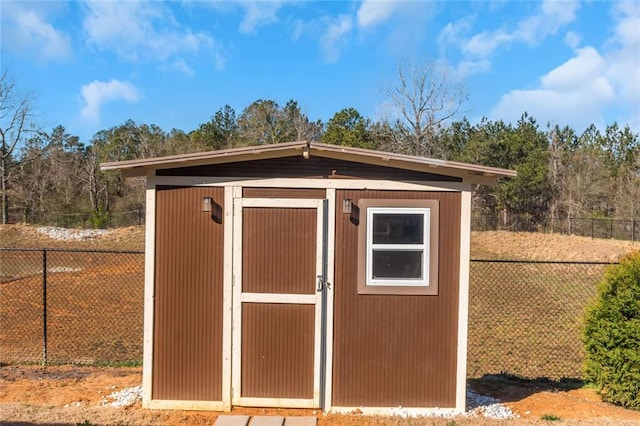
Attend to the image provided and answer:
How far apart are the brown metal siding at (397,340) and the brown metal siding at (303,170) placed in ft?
0.52

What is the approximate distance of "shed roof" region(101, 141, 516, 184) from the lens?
4.00 metres

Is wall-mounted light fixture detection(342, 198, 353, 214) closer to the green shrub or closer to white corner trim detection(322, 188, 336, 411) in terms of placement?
white corner trim detection(322, 188, 336, 411)

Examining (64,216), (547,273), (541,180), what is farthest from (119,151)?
(547,273)

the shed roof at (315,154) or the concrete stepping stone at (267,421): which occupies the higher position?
the shed roof at (315,154)

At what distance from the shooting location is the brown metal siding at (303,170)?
4184 millimetres

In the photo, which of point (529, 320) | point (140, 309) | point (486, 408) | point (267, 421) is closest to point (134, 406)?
point (267, 421)

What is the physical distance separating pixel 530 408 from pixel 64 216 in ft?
93.3

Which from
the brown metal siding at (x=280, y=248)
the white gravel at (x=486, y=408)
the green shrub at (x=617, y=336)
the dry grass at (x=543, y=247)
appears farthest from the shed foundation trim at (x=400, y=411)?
the dry grass at (x=543, y=247)

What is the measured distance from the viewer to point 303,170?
4.19m

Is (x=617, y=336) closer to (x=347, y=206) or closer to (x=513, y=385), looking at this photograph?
(x=513, y=385)

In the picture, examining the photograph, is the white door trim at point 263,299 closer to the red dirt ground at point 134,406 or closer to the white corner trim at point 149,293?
the red dirt ground at point 134,406

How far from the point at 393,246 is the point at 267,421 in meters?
1.87

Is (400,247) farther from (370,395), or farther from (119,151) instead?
(119,151)

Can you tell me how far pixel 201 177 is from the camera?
4.18 meters
